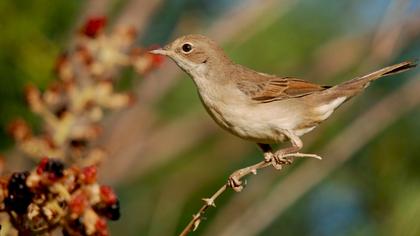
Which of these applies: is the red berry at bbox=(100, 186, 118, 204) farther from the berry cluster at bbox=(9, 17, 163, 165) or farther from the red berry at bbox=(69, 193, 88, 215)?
the berry cluster at bbox=(9, 17, 163, 165)

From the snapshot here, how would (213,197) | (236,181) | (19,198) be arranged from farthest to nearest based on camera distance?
(236,181) < (19,198) < (213,197)

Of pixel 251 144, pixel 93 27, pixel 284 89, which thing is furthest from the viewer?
pixel 251 144

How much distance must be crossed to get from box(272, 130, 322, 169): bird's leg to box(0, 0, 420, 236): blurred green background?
0.33 feet

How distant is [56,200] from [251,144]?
222cm

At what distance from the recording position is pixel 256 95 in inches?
150

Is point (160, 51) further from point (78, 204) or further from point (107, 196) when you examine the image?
point (78, 204)

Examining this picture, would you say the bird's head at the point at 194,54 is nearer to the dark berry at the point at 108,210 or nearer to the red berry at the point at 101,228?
the dark berry at the point at 108,210

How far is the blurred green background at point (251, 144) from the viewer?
2934 mm

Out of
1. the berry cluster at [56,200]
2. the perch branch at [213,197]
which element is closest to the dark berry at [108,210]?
the berry cluster at [56,200]

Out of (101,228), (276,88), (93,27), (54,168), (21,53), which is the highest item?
(21,53)

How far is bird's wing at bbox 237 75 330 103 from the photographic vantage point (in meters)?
3.82

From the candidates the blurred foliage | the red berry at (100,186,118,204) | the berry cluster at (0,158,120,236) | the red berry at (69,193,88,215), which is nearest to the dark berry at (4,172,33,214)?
the berry cluster at (0,158,120,236)

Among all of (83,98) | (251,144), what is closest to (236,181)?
(83,98)

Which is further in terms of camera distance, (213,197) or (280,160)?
(280,160)
